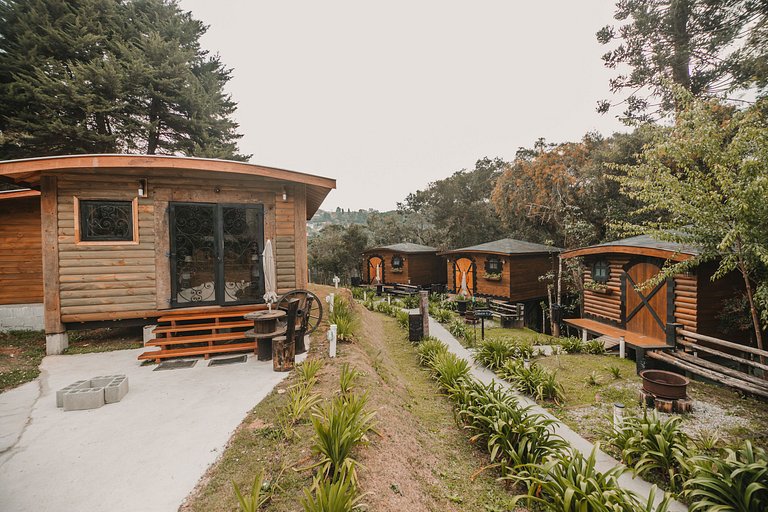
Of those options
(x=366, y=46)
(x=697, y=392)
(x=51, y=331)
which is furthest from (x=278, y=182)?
(x=366, y=46)

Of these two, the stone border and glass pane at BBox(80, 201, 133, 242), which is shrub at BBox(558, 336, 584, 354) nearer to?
the stone border

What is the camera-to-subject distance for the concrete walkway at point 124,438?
2771mm

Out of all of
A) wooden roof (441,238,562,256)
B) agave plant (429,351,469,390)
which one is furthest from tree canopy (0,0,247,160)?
agave plant (429,351,469,390)

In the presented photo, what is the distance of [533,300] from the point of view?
1719 centimetres

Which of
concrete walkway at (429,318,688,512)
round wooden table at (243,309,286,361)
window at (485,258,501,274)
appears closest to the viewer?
concrete walkway at (429,318,688,512)

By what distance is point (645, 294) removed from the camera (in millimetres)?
9172

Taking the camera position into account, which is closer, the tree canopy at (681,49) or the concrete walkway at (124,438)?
the concrete walkway at (124,438)

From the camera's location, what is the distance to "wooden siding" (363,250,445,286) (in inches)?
850

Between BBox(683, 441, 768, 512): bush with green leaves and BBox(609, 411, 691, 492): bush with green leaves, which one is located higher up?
BBox(683, 441, 768, 512): bush with green leaves

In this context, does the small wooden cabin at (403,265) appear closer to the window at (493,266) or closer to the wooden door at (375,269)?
the wooden door at (375,269)

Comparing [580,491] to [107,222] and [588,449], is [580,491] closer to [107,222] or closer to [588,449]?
[588,449]

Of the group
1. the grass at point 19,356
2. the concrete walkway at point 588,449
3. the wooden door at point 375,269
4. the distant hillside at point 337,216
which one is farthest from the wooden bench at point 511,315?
the distant hillside at point 337,216

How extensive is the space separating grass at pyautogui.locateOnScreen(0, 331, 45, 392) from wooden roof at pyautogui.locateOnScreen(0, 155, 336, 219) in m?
3.78

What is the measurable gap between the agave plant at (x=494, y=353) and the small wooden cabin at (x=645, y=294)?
317 cm
